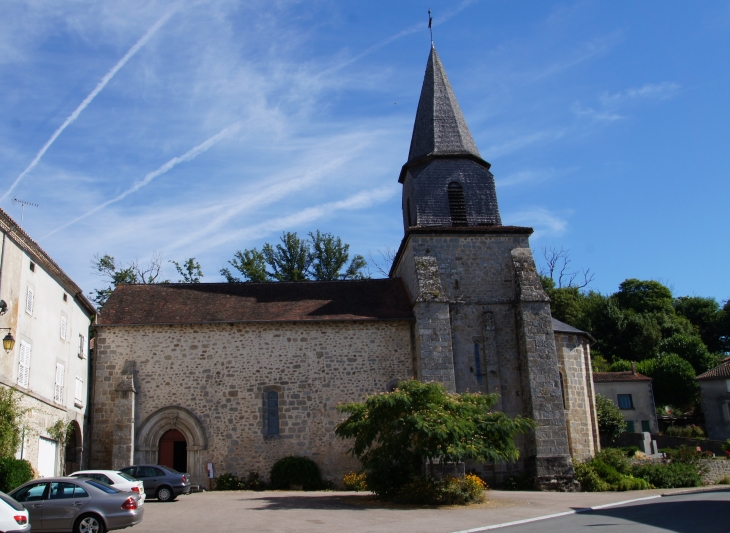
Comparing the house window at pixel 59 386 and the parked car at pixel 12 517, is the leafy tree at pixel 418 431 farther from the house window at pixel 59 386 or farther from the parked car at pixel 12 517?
the parked car at pixel 12 517

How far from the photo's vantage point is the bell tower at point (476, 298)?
67.4ft

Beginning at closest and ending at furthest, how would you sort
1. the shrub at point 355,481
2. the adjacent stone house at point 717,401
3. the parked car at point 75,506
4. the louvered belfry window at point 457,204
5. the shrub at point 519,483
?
the parked car at point 75,506 → the shrub at point 355,481 → the shrub at point 519,483 → the louvered belfry window at point 457,204 → the adjacent stone house at point 717,401

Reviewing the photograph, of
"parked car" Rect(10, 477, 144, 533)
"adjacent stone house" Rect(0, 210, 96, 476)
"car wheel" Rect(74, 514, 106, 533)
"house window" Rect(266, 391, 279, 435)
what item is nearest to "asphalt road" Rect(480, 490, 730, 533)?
"parked car" Rect(10, 477, 144, 533)

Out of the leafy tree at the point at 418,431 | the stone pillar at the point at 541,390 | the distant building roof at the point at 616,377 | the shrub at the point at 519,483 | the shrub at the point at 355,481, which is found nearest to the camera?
the leafy tree at the point at 418,431

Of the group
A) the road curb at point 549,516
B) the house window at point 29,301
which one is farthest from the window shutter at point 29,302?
the road curb at point 549,516

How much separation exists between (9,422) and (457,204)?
1559 cm

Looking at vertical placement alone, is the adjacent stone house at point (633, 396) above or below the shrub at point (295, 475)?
above

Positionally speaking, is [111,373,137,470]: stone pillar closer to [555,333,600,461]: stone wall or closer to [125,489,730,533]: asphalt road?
[125,489,730,533]: asphalt road

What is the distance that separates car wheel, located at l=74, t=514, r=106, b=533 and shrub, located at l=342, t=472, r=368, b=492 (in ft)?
32.1

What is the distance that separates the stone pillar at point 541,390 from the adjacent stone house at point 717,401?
2095 cm

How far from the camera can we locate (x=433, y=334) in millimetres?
20953

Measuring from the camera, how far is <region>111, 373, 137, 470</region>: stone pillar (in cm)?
1977

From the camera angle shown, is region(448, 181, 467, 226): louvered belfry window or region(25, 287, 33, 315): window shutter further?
region(448, 181, 467, 226): louvered belfry window

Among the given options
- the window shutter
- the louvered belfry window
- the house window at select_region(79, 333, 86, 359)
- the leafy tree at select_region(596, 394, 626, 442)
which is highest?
the louvered belfry window
